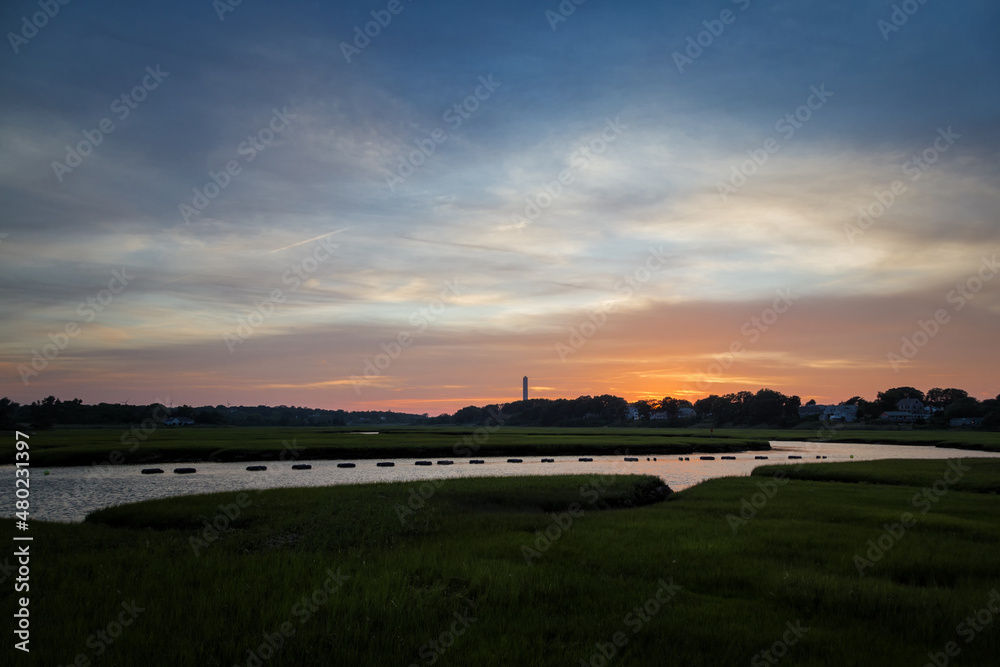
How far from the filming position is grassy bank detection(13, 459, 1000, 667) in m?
10.6

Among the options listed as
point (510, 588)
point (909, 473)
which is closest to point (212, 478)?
point (510, 588)

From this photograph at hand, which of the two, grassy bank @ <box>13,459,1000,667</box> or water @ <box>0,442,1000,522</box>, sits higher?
grassy bank @ <box>13,459,1000,667</box>

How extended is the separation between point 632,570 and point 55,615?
13.4m

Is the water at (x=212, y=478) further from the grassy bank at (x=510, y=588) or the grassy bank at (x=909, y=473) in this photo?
the grassy bank at (x=510, y=588)

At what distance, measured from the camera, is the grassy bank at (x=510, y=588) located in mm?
10633

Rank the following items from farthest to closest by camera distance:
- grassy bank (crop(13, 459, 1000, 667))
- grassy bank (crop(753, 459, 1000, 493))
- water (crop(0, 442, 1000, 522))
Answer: grassy bank (crop(753, 459, 1000, 493)), water (crop(0, 442, 1000, 522)), grassy bank (crop(13, 459, 1000, 667))

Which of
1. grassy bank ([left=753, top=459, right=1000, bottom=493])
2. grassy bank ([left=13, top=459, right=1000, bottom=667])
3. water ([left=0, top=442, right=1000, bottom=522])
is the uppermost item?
grassy bank ([left=13, top=459, right=1000, bottom=667])

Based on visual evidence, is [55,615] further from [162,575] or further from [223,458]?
[223,458]

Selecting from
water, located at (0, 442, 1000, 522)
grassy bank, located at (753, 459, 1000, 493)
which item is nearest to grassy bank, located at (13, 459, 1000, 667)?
water, located at (0, 442, 1000, 522)

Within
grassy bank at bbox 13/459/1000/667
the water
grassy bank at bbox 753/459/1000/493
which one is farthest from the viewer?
grassy bank at bbox 753/459/1000/493

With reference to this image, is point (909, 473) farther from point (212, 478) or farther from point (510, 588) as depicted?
point (212, 478)

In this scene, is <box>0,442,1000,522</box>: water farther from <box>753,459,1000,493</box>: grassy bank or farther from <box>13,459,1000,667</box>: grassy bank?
<box>13,459,1000,667</box>: grassy bank

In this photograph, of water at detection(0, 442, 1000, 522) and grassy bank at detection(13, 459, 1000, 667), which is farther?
water at detection(0, 442, 1000, 522)

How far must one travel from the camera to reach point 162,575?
1449cm
